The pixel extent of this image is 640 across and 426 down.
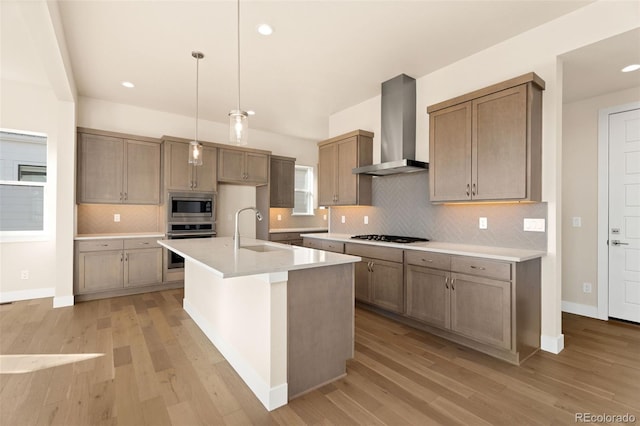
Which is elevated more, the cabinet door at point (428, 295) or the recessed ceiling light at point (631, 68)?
the recessed ceiling light at point (631, 68)

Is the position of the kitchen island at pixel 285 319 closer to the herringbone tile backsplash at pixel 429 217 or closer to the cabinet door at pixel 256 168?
the herringbone tile backsplash at pixel 429 217

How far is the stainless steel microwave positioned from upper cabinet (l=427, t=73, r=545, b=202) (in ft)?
11.4

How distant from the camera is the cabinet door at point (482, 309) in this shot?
250 cm

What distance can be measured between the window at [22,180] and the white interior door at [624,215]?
23.8ft

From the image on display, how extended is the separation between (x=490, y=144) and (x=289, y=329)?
2.43 meters

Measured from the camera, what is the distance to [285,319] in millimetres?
1959

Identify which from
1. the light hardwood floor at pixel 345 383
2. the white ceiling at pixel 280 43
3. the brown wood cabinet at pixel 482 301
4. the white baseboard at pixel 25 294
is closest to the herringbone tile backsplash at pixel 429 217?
the brown wood cabinet at pixel 482 301

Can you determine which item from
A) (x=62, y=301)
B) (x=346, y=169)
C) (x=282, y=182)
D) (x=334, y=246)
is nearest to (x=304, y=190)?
(x=282, y=182)

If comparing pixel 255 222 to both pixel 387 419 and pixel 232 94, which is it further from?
pixel 387 419

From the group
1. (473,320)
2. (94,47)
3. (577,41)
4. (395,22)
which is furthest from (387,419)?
(94,47)

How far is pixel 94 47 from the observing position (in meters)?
3.17

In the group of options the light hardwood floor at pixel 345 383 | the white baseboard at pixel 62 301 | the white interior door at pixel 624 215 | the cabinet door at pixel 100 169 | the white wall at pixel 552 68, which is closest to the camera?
the light hardwood floor at pixel 345 383

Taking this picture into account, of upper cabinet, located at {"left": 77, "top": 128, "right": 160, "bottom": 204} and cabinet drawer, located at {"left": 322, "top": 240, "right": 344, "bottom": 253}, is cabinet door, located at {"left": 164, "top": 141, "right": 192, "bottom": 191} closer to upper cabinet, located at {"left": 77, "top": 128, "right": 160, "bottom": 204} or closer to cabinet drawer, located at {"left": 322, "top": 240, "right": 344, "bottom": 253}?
upper cabinet, located at {"left": 77, "top": 128, "right": 160, "bottom": 204}

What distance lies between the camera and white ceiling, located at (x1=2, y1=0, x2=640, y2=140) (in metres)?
2.55
